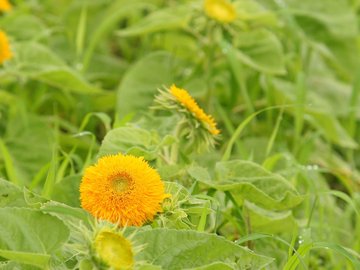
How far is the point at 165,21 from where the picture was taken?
8.23 ft

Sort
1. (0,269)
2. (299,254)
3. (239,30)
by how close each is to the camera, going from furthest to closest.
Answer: (239,30) → (299,254) → (0,269)

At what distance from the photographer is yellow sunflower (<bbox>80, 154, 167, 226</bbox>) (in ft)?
4.56

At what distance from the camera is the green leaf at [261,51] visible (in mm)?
2492

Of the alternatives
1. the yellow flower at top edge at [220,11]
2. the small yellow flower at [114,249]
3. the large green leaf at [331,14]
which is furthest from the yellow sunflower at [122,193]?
the large green leaf at [331,14]

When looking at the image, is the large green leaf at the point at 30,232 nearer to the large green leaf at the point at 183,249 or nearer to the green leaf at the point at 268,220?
the large green leaf at the point at 183,249

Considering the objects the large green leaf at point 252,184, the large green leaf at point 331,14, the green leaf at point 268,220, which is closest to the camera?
the large green leaf at point 252,184

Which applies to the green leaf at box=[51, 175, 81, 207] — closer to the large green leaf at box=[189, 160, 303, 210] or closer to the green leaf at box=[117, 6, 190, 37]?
the large green leaf at box=[189, 160, 303, 210]

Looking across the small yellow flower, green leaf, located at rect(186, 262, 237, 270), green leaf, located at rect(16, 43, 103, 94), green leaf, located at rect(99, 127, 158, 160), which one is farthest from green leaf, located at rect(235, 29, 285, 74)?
the small yellow flower

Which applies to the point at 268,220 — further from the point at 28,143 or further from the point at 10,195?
the point at 28,143

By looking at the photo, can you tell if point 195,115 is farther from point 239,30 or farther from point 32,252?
point 239,30

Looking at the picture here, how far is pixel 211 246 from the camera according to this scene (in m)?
1.39

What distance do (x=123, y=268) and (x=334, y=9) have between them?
1.89 meters

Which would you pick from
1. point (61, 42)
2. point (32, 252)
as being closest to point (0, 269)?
point (32, 252)

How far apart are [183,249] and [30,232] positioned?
23 centimetres
